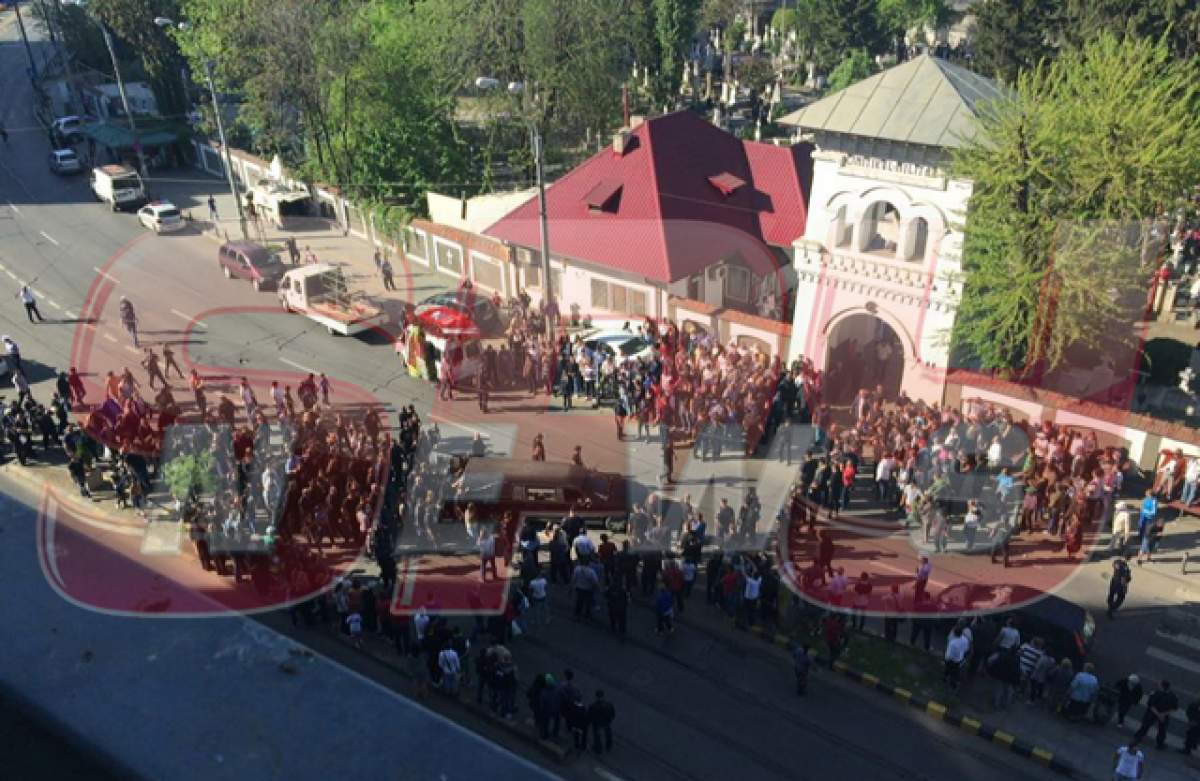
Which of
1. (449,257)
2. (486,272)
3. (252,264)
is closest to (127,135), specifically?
(252,264)

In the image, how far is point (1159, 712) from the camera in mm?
14742

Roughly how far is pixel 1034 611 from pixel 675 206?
61.7 ft

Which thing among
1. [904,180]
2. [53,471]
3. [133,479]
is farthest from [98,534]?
[904,180]

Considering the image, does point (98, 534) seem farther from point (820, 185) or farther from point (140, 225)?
point (140, 225)

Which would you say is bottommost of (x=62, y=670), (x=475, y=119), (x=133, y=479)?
(x=62, y=670)

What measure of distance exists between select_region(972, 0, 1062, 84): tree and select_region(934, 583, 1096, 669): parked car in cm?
3915

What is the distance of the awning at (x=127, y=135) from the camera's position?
49.0m

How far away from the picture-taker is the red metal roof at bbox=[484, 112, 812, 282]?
30609 mm

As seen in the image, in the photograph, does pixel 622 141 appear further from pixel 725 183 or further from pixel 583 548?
pixel 583 548

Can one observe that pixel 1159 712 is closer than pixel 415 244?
Yes

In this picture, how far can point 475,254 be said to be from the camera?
→ 3503 centimetres

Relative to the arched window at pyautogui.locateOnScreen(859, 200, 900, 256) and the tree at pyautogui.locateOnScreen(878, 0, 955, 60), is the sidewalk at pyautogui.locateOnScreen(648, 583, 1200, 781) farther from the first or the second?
the tree at pyautogui.locateOnScreen(878, 0, 955, 60)

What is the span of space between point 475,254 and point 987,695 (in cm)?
2408

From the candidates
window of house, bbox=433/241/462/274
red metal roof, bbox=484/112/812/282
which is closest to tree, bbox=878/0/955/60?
red metal roof, bbox=484/112/812/282
